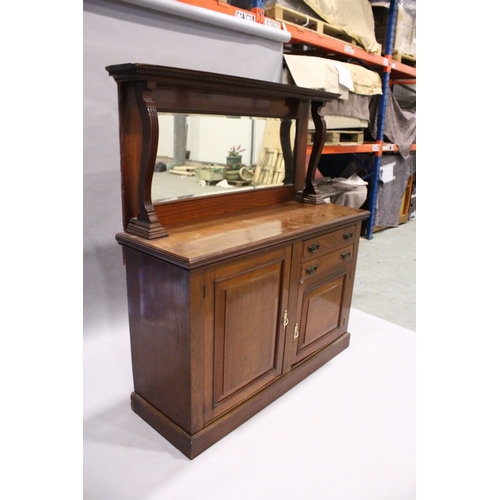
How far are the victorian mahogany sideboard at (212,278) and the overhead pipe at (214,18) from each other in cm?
78

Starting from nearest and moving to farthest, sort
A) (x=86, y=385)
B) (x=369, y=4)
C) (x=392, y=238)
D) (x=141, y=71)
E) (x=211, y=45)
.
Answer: (x=141, y=71), (x=86, y=385), (x=211, y=45), (x=369, y=4), (x=392, y=238)

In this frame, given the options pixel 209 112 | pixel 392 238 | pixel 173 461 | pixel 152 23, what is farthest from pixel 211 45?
pixel 392 238

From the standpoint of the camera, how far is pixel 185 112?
1.82 metres

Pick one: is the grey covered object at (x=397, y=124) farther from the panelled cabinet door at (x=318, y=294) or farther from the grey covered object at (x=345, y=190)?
the panelled cabinet door at (x=318, y=294)

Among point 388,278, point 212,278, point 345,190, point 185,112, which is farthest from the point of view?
point 345,190

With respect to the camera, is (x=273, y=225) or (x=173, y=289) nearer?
(x=173, y=289)

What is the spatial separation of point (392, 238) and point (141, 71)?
13.4ft

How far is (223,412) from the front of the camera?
68.3 inches

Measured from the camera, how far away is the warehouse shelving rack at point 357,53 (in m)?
2.79

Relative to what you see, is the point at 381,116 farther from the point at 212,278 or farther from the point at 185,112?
the point at 212,278

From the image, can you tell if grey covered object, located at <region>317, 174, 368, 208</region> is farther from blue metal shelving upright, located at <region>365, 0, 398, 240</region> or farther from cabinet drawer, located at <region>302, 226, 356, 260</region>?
cabinet drawer, located at <region>302, 226, 356, 260</region>

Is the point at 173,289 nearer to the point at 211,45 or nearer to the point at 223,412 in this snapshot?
the point at 223,412

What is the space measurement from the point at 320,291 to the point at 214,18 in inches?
70.9

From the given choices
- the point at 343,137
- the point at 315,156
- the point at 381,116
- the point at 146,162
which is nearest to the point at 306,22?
the point at 343,137
